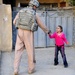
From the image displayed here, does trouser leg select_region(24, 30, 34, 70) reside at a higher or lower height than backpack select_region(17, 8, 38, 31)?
lower

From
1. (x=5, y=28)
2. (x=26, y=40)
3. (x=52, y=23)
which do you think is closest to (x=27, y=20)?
(x=26, y=40)

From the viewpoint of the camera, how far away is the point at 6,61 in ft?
33.9

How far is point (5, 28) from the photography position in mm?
12500

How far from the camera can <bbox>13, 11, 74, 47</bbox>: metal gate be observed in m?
13.5

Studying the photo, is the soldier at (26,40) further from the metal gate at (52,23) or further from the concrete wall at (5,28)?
the metal gate at (52,23)

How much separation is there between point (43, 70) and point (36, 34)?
4.86 m

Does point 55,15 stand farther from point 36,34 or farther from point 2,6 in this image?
point 2,6

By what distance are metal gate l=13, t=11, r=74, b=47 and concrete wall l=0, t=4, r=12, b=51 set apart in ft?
4.85

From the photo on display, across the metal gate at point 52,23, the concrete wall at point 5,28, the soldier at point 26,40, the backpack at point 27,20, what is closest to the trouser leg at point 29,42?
the soldier at point 26,40

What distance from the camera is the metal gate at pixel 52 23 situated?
1354 cm

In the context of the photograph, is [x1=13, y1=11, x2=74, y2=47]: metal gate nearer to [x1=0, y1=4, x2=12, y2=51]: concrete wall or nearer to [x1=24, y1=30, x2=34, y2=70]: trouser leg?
[x1=0, y1=4, x2=12, y2=51]: concrete wall

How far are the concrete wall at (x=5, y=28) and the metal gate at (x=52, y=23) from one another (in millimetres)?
1478

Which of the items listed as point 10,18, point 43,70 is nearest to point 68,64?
point 43,70

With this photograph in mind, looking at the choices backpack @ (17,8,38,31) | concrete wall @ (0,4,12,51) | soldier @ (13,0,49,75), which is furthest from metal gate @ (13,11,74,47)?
backpack @ (17,8,38,31)
